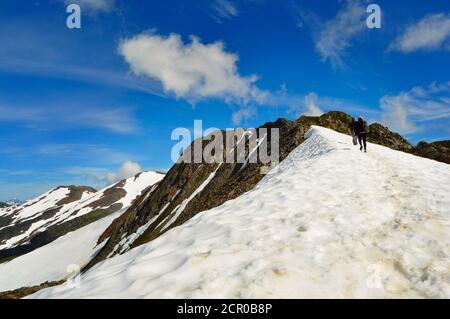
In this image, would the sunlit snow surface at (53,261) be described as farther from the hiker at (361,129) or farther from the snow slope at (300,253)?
the snow slope at (300,253)

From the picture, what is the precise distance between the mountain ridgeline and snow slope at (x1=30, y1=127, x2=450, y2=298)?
16.6m

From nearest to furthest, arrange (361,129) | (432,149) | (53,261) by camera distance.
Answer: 1. (361,129)
2. (432,149)
3. (53,261)

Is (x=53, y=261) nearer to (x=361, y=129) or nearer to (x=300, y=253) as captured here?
(x=361, y=129)

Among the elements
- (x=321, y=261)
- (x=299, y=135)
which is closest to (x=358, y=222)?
(x=321, y=261)

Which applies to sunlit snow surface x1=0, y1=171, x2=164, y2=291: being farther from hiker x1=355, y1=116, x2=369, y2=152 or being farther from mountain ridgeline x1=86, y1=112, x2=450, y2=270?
hiker x1=355, y1=116, x2=369, y2=152

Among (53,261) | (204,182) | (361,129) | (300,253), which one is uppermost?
(361,129)

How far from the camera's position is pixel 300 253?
8.88 m

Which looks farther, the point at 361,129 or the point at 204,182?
the point at 204,182

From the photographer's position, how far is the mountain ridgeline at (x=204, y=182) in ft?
127

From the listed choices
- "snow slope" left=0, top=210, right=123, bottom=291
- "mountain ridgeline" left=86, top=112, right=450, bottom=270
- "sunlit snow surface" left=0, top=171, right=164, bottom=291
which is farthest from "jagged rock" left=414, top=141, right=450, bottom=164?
"snow slope" left=0, top=210, right=123, bottom=291

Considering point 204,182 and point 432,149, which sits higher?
point 432,149

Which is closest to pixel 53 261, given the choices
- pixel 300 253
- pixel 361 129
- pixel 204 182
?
pixel 204 182

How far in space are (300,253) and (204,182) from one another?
5371 cm

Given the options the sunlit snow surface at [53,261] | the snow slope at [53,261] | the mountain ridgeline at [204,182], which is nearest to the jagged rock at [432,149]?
the mountain ridgeline at [204,182]
